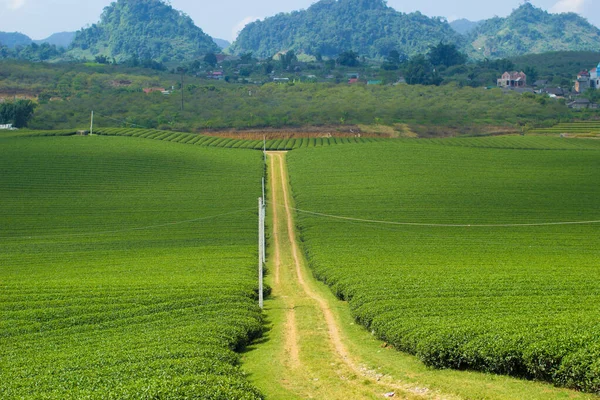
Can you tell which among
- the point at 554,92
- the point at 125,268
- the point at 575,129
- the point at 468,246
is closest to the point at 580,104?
the point at 554,92

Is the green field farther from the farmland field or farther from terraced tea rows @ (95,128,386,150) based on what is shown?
terraced tea rows @ (95,128,386,150)

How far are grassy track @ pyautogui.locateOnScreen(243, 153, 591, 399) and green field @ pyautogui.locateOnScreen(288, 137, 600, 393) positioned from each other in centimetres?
69

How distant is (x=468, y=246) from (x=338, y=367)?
26983mm

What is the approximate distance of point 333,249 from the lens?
50.8 metres

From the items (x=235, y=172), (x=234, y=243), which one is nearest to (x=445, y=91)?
(x=235, y=172)

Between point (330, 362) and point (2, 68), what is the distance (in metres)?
167

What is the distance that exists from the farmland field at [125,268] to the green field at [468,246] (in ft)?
19.1

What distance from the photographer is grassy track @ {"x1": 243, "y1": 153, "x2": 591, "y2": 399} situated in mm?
21594

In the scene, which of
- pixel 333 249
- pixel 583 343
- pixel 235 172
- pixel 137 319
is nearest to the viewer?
pixel 583 343

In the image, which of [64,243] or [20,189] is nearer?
[64,243]

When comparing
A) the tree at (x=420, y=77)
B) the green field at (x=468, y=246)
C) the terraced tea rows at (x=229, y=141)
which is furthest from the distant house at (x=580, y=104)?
the terraced tea rows at (x=229, y=141)

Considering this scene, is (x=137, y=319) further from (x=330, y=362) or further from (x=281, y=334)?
(x=330, y=362)

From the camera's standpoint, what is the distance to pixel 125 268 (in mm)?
45062

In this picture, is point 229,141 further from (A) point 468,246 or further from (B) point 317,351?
(B) point 317,351
